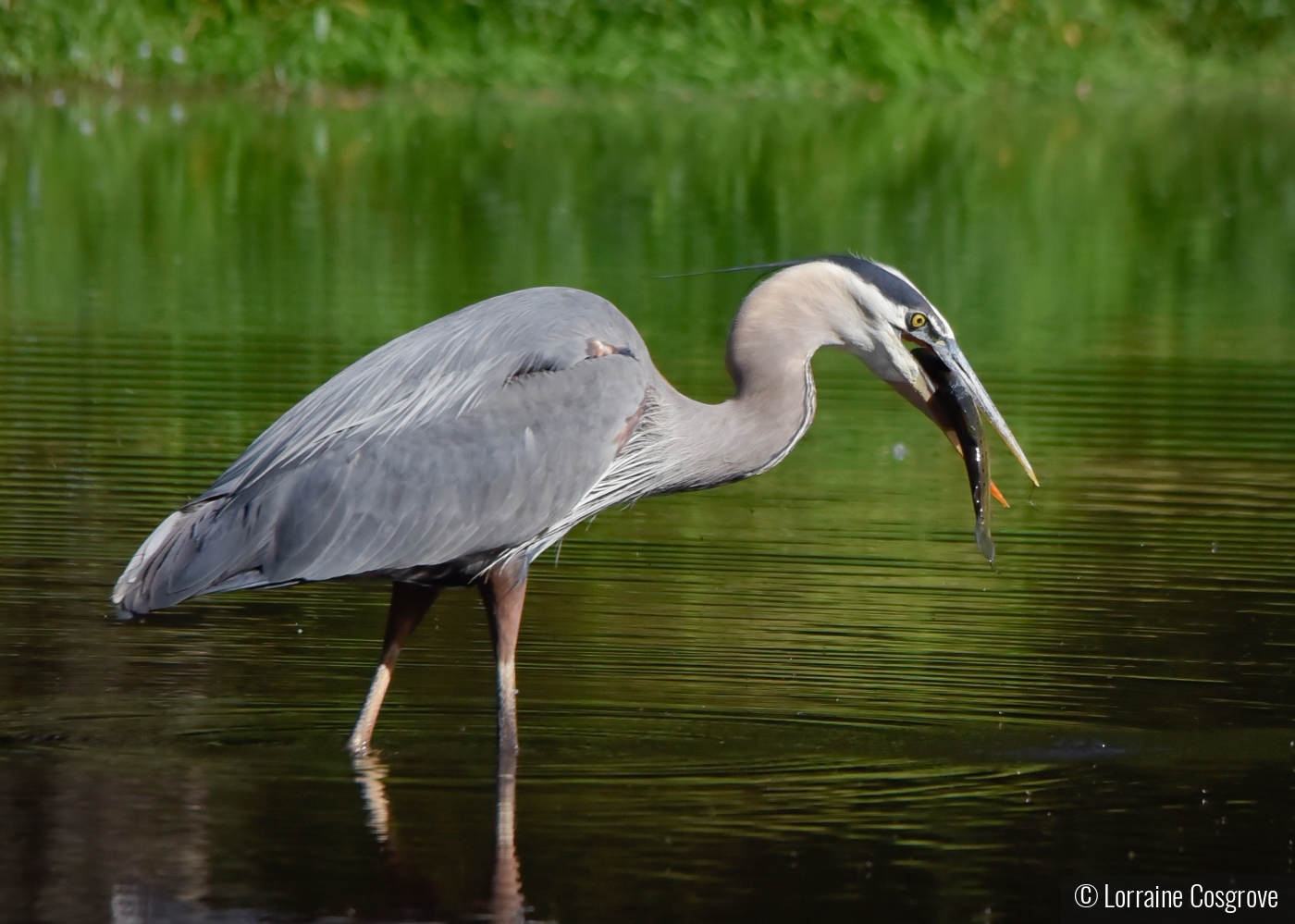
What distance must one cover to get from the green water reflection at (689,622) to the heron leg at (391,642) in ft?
0.37

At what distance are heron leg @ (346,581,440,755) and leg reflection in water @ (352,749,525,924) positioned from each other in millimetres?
64

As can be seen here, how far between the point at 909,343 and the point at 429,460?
141 centimetres

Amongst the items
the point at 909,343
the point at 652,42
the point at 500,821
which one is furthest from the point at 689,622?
the point at 652,42

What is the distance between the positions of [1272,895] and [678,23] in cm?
2426

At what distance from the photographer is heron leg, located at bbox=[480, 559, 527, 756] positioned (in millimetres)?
6805

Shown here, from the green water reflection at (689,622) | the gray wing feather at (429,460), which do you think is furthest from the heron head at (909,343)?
the green water reflection at (689,622)

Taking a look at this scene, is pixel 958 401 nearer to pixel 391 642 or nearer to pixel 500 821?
pixel 391 642

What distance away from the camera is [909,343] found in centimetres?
729

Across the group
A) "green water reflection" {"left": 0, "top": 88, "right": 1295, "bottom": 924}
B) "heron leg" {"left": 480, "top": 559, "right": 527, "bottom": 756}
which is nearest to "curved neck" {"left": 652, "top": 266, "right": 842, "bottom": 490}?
"heron leg" {"left": 480, "top": 559, "right": 527, "bottom": 756}

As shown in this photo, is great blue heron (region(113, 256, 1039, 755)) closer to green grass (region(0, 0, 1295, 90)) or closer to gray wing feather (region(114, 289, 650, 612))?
gray wing feather (region(114, 289, 650, 612))

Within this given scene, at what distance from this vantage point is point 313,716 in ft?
23.6

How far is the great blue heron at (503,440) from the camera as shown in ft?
22.4

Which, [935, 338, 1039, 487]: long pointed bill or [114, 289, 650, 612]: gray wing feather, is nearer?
[114, 289, 650, 612]: gray wing feather

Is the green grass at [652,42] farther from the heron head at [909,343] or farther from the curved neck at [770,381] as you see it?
the heron head at [909,343]
